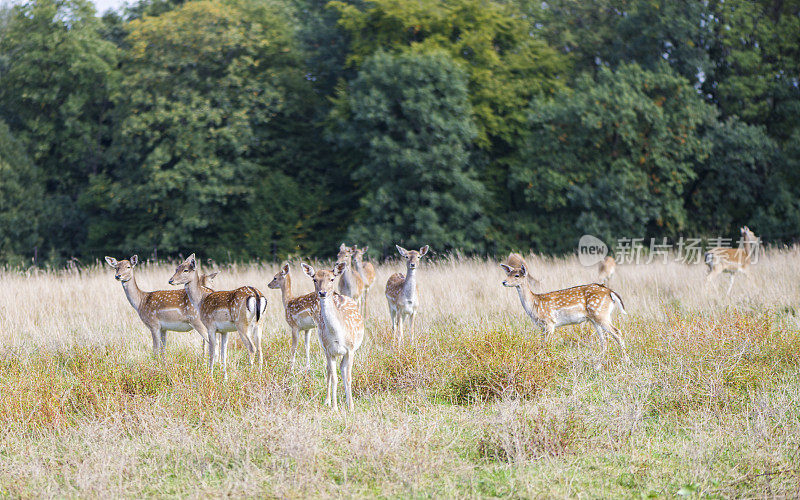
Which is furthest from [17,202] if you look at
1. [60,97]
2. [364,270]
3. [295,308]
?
[295,308]

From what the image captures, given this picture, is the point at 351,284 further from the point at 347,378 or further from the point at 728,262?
the point at 728,262

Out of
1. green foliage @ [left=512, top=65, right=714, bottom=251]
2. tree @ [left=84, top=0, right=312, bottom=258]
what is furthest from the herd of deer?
tree @ [left=84, top=0, right=312, bottom=258]

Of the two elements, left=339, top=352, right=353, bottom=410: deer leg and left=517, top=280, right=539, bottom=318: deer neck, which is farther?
left=517, top=280, right=539, bottom=318: deer neck

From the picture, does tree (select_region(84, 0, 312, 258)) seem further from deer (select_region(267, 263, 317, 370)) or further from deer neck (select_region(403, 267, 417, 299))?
deer (select_region(267, 263, 317, 370))

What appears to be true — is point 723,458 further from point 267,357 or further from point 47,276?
point 47,276

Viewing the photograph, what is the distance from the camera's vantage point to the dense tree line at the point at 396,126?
21656 mm

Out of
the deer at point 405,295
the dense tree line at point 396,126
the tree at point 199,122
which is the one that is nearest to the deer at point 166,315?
the deer at point 405,295

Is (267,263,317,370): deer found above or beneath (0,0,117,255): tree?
beneath

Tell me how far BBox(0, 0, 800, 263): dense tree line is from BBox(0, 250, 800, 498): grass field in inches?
472

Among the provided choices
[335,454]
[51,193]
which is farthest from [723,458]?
[51,193]

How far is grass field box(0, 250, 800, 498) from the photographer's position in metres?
5.23

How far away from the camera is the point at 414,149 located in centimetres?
2123

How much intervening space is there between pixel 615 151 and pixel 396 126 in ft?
19.4

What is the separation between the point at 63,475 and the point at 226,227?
61.8 ft
